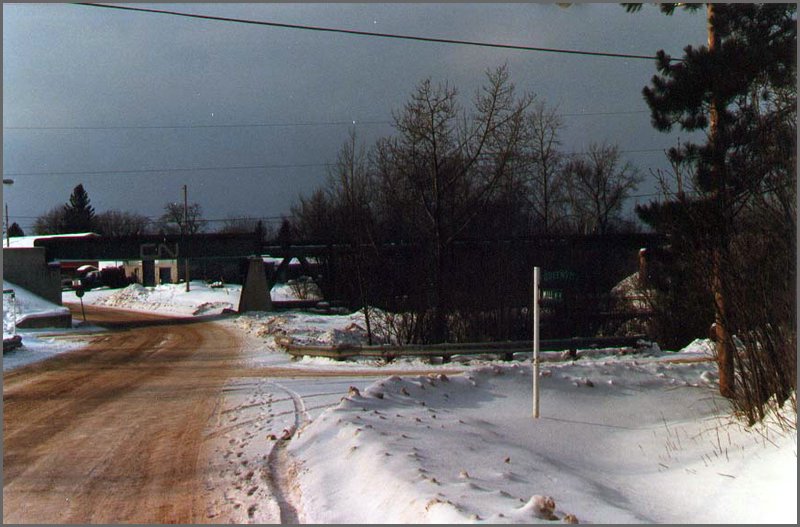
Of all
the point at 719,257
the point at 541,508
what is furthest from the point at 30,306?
the point at 541,508

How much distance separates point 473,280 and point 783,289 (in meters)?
16.8

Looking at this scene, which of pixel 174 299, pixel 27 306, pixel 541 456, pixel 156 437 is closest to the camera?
pixel 541 456

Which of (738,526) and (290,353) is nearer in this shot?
(738,526)

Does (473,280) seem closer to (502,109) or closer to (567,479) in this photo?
(502,109)

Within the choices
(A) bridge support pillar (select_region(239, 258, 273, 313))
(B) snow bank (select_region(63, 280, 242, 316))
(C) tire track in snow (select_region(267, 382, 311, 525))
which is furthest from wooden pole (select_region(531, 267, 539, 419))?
(B) snow bank (select_region(63, 280, 242, 316))

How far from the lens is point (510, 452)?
8.37 m

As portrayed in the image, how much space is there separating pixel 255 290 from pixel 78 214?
62.8 metres

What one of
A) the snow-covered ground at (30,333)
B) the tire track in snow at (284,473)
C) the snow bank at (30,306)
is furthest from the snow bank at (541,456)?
the snow bank at (30,306)

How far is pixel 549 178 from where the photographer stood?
4550 cm

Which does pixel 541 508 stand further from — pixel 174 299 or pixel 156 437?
pixel 174 299

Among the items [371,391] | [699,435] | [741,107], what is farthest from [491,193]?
[699,435]

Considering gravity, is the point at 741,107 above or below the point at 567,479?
above

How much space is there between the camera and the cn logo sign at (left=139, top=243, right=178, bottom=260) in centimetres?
4022

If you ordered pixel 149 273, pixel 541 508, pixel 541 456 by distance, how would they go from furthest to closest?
pixel 149 273
pixel 541 456
pixel 541 508
